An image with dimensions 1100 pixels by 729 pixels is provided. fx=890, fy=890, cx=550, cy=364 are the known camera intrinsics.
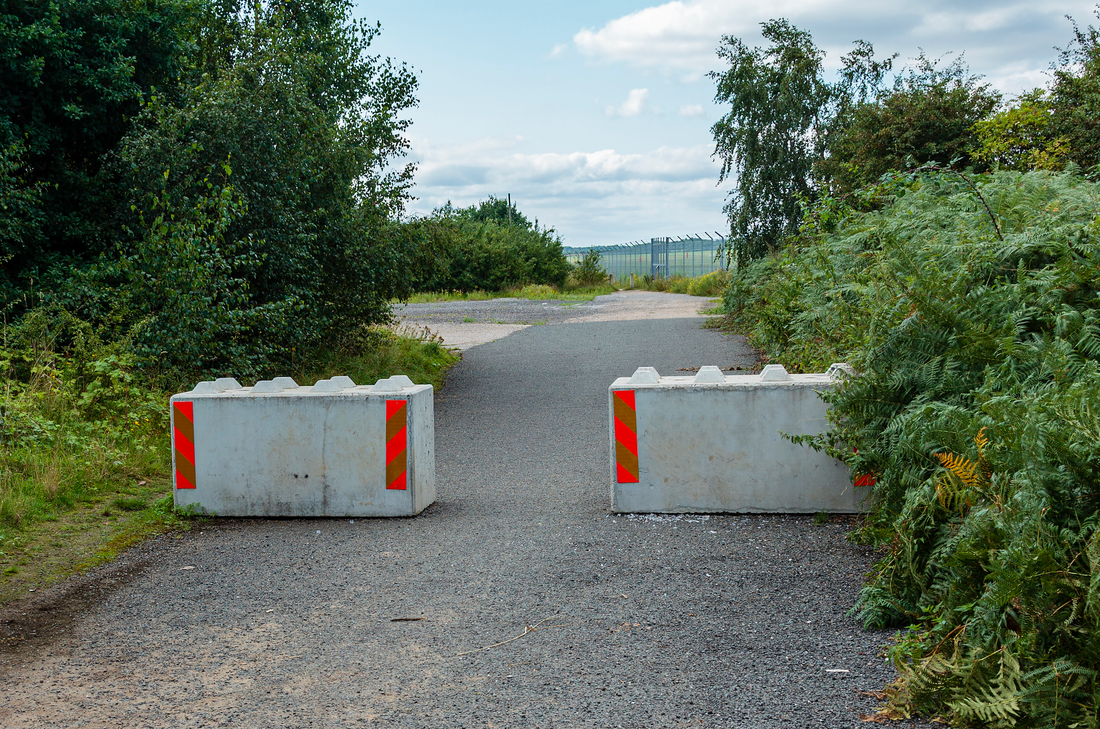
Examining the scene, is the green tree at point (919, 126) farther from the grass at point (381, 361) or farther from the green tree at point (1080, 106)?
the grass at point (381, 361)

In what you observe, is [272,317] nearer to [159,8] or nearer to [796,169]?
[159,8]

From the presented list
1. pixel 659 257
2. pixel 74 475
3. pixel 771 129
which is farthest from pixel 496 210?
pixel 74 475

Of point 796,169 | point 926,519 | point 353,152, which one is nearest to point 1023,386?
point 926,519

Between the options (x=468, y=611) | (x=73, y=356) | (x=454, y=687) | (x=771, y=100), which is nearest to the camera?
(x=454, y=687)

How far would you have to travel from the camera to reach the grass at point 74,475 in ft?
18.1

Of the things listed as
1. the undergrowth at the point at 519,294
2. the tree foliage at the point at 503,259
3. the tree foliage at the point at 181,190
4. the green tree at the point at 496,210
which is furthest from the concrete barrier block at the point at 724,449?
the green tree at the point at 496,210

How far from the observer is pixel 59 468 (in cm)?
679

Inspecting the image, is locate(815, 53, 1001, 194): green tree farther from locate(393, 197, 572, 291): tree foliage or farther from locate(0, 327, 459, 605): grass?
locate(393, 197, 572, 291): tree foliage

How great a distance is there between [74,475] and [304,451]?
203cm

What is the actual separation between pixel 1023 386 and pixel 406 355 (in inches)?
458

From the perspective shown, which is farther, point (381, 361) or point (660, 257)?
point (660, 257)

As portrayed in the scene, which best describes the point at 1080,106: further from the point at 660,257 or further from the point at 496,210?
the point at 496,210

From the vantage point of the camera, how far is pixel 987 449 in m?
3.63

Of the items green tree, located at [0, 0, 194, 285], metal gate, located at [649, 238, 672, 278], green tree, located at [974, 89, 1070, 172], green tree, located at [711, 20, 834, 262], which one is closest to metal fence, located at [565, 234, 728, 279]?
metal gate, located at [649, 238, 672, 278]
